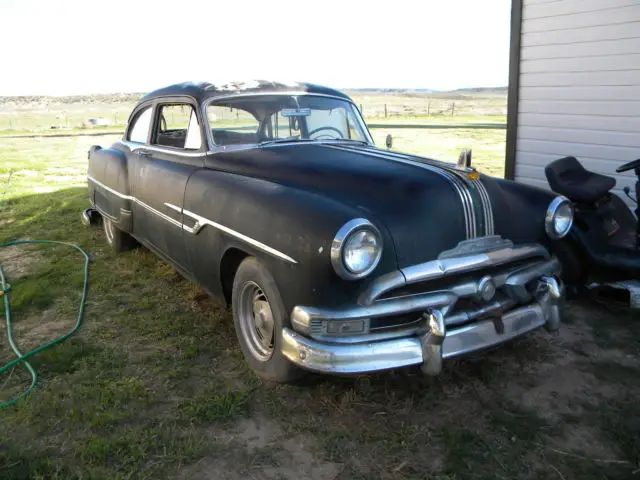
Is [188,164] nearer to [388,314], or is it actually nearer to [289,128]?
[289,128]

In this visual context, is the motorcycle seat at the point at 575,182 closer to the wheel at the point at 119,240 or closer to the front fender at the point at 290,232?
the front fender at the point at 290,232

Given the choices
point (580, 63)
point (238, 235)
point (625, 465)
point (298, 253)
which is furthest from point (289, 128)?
point (580, 63)

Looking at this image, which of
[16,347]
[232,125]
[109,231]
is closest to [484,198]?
[232,125]

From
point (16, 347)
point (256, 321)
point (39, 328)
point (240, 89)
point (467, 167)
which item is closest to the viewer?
point (256, 321)

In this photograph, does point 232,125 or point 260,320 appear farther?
point 232,125

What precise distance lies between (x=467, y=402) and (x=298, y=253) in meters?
1.20

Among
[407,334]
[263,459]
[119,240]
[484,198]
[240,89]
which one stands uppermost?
[240,89]

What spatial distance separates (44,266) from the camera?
5.21 m

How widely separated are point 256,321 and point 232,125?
1.54 metres

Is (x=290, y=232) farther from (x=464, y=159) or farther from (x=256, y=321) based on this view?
(x=464, y=159)

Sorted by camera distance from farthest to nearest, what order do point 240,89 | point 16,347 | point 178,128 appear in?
1. point 178,128
2. point 240,89
3. point 16,347

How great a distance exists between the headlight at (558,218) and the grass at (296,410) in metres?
→ 0.76

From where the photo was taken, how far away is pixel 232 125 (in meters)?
3.90

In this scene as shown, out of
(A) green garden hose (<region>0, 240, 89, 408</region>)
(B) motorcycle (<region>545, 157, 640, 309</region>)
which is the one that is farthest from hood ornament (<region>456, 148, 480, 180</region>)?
(A) green garden hose (<region>0, 240, 89, 408</region>)
